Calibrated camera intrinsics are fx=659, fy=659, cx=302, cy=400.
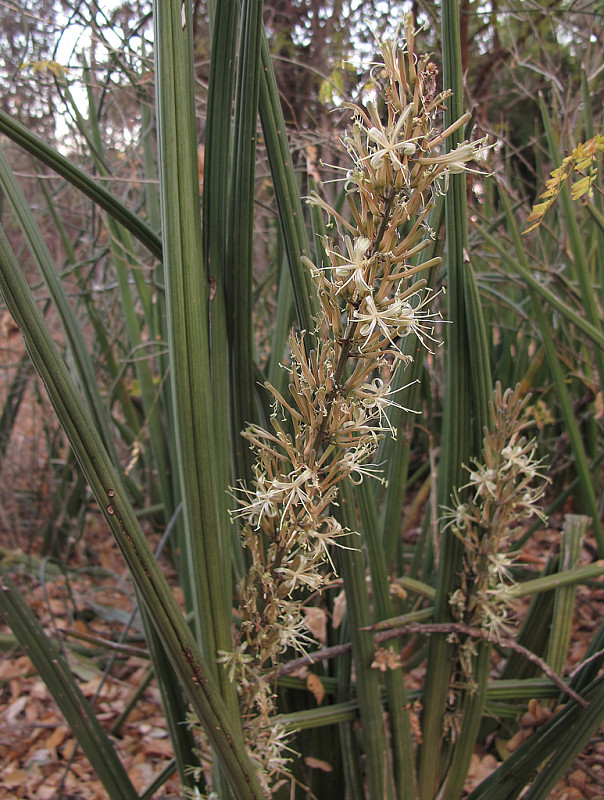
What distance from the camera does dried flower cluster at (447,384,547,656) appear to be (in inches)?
24.9

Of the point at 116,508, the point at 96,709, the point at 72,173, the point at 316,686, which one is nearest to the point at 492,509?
the point at 316,686

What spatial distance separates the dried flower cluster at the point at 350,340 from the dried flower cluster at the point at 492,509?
0.71 ft

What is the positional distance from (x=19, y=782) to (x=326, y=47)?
207 cm

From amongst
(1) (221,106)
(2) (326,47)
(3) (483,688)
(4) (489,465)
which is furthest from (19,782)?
(2) (326,47)

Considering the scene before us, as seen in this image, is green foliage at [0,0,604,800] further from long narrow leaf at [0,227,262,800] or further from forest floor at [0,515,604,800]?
forest floor at [0,515,604,800]

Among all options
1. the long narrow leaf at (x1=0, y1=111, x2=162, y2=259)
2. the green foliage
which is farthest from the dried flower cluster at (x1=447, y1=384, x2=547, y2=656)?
the long narrow leaf at (x1=0, y1=111, x2=162, y2=259)

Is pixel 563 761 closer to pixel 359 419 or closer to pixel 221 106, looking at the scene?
pixel 359 419

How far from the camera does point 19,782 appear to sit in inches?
42.9

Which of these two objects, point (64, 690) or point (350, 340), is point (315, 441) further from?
point (64, 690)

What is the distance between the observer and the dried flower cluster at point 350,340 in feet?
1.18

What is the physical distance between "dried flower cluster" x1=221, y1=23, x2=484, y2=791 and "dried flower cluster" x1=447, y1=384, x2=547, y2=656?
0.71ft

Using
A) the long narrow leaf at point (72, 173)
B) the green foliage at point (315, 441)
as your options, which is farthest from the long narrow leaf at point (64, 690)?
the long narrow leaf at point (72, 173)

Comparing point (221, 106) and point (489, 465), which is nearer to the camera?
point (221, 106)

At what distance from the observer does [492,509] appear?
2.15ft
